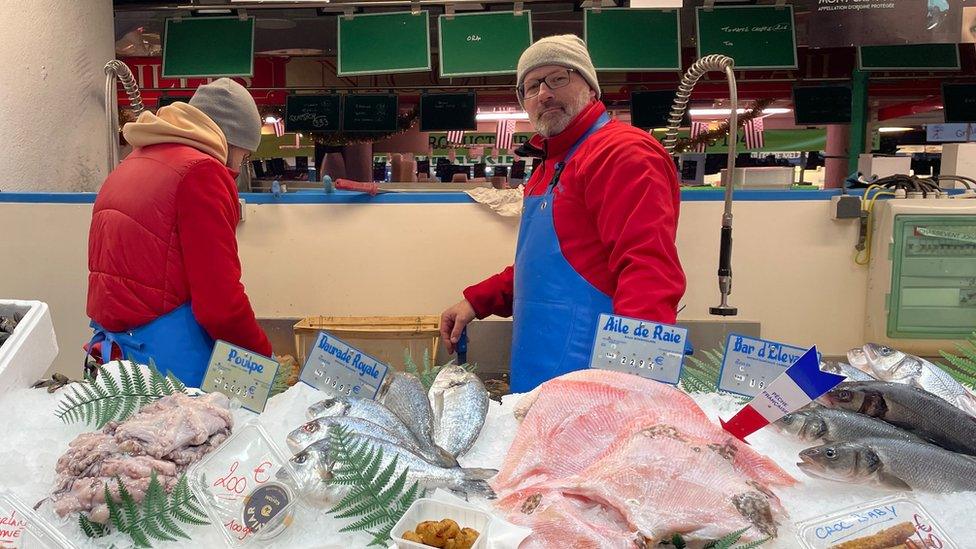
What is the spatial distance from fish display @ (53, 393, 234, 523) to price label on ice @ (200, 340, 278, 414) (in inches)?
3.8

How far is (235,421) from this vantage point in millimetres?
1336

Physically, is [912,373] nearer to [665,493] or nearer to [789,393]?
[789,393]

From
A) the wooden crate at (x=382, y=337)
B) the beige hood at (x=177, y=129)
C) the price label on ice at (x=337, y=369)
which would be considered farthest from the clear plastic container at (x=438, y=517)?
the wooden crate at (x=382, y=337)

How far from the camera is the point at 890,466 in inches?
44.0

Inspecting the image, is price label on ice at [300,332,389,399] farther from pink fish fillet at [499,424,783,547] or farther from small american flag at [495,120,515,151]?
small american flag at [495,120,515,151]

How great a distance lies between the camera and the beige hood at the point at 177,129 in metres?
2.15

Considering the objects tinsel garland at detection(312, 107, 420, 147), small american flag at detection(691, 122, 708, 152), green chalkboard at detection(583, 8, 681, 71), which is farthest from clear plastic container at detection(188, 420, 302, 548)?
small american flag at detection(691, 122, 708, 152)

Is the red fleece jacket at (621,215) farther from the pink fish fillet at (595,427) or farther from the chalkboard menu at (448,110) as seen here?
the chalkboard menu at (448,110)

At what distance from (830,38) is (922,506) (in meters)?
3.97

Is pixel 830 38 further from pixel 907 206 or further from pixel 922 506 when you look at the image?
pixel 922 506

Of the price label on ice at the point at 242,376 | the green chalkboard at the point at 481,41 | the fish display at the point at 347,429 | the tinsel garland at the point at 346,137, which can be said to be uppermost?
the green chalkboard at the point at 481,41

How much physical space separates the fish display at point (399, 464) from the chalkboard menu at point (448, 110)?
599cm

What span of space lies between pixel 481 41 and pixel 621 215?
340 cm

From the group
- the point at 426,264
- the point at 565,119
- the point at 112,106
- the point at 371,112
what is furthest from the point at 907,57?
the point at 112,106
